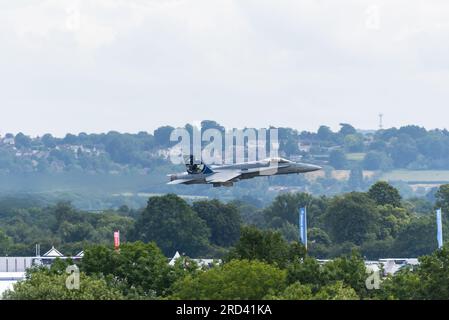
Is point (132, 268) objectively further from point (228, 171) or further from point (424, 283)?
point (424, 283)

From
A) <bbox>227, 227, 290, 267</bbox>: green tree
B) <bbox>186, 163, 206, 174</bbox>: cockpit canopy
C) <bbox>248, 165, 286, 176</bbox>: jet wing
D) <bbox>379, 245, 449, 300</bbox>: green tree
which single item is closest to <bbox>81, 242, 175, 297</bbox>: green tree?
<bbox>227, 227, 290, 267</bbox>: green tree

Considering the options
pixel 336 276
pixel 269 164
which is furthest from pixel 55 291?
pixel 269 164

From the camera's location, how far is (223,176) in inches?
4904

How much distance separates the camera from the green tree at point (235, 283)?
107125 millimetres

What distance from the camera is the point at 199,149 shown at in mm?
132000

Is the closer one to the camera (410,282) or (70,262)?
(410,282)

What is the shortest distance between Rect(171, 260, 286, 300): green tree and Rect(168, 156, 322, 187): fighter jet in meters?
9.15

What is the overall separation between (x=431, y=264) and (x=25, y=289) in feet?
73.5

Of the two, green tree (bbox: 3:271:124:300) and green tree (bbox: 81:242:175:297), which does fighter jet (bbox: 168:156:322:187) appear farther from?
green tree (bbox: 3:271:124:300)

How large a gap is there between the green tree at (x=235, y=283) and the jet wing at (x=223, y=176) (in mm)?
8436

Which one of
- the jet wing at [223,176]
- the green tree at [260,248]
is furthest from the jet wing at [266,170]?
the green tree at [260,248]

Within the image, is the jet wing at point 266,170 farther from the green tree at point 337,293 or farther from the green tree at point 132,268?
the green tree at point 337,293

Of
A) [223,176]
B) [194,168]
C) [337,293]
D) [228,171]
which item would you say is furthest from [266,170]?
[337,293]
